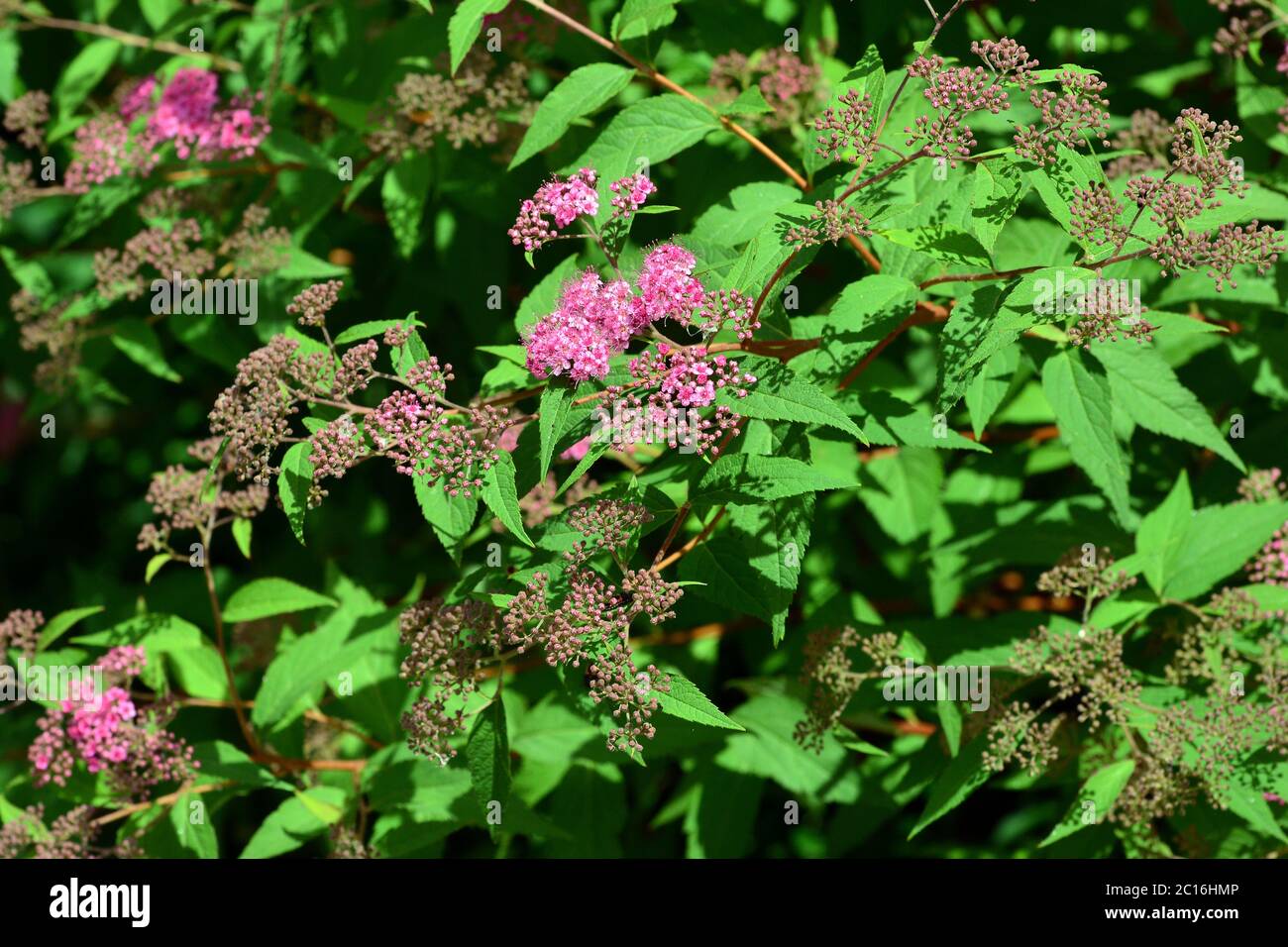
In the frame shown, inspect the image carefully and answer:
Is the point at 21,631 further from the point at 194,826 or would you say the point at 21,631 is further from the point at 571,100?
the point at 571,100

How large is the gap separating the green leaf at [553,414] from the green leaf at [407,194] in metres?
1.45

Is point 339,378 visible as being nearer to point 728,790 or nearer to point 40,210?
point 728,790

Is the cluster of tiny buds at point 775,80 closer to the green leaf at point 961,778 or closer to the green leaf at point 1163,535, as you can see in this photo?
the green leaf at point 1163,535

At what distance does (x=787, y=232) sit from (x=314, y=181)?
208 cm

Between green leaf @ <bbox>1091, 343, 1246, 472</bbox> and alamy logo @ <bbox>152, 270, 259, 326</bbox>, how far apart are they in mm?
2548

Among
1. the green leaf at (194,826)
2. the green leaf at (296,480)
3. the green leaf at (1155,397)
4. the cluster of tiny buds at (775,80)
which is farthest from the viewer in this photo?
the cluster of tiny buds at (775,80)

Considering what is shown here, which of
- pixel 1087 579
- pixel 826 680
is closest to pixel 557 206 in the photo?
pixel 826 680

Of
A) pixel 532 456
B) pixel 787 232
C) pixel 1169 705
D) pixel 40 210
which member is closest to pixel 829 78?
pixel 787 232

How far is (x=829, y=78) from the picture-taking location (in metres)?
3.76

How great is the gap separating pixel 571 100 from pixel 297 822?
217 centimetres

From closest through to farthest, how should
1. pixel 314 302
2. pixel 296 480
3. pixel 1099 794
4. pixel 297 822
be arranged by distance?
pixel 296 480
pixel 314 302
pixel 1099 794
pixel 297 822

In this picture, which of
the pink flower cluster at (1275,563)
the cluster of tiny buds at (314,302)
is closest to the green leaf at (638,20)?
the cluster of tiny buds at (314,302)

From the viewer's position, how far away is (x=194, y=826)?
346 cm

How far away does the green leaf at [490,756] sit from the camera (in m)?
2.96
